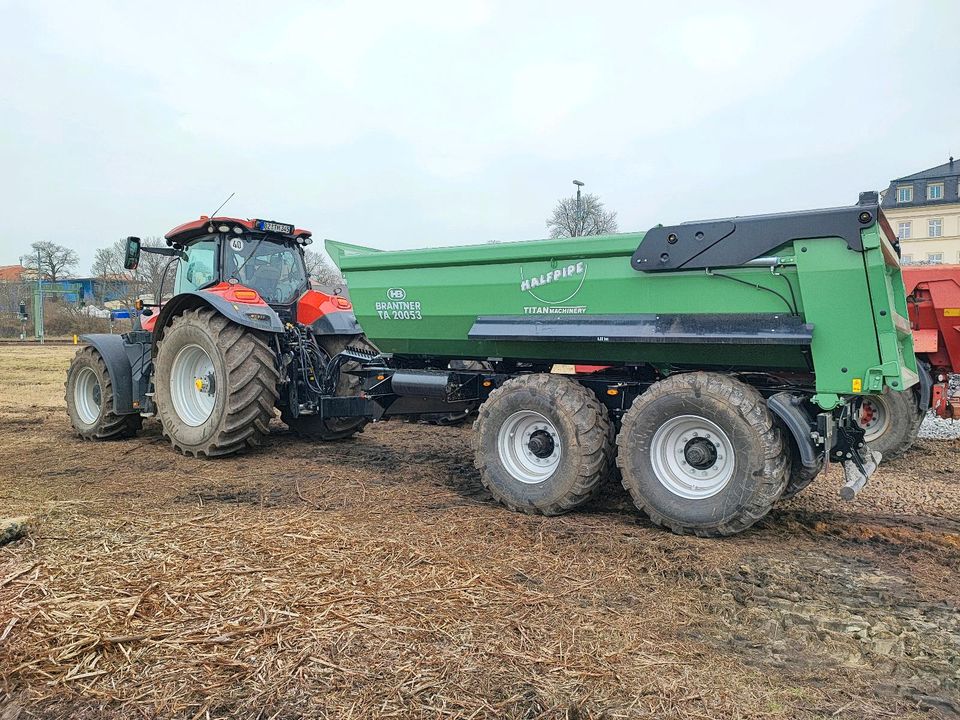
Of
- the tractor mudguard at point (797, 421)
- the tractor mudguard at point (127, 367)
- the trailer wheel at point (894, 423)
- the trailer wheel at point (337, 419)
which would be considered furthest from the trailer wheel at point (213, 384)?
the trailer wheel at point (894, 423)

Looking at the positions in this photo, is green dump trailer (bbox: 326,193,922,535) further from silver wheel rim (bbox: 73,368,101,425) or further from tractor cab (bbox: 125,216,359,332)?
silver wheel rim (bbox: 73,368,101,425)

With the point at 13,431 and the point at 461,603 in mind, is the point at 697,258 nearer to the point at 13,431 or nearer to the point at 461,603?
the point at 461,603

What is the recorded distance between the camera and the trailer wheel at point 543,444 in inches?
181

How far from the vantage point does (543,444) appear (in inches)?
192

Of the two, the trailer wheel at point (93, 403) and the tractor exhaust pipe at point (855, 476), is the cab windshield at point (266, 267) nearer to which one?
the trailer wheel at point (93, 403)

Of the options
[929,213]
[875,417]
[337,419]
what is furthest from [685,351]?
[929,213]

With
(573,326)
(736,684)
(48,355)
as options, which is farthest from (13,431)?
(48,355)

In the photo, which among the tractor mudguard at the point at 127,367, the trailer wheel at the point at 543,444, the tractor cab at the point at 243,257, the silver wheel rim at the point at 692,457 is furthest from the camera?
the tractor mudguard at the point at 127,367

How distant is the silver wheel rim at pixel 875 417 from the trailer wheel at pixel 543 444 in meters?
3.89

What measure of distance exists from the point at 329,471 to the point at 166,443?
255 cm

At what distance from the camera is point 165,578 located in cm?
330

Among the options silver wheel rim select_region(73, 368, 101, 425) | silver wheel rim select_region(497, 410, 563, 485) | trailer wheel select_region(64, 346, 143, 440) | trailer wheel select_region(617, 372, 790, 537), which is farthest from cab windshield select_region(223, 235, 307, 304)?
trailer wheel select_region(617, 372, 790, 537)

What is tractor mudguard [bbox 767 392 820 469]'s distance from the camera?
399cm

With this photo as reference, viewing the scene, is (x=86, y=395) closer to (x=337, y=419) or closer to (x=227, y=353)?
(x=227, y=353)
